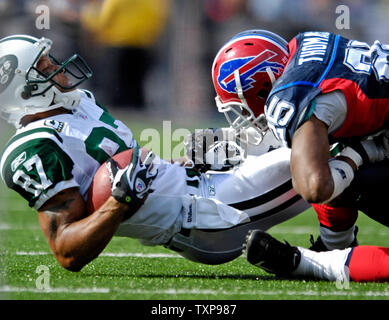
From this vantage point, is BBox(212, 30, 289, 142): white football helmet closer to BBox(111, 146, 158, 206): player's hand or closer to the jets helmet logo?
BBox(111, 146, 158, 206): player's hand

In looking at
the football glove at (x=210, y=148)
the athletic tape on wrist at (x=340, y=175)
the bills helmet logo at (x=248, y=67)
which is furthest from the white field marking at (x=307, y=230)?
the athletic tape on wrist at (x=340, y=175)

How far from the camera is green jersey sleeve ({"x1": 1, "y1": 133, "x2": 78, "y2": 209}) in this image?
279cm

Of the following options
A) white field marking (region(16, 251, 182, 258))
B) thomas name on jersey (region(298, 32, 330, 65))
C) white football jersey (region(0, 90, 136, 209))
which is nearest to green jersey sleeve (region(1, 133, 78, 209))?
white football jersey (region(0, 90, 136, 209))

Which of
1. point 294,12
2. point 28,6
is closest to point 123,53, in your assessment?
point 28,6

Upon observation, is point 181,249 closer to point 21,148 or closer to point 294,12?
point 21,148

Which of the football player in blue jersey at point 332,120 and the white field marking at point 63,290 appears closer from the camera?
the white field marking at point 63,290

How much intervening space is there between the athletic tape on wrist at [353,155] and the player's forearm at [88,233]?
→ 97 centimetres

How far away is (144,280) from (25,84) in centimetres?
102

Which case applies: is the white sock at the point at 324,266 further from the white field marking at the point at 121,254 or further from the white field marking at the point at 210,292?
the white field marking at the point at 121,254

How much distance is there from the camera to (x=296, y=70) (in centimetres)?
299

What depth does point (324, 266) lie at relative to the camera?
2.92 m

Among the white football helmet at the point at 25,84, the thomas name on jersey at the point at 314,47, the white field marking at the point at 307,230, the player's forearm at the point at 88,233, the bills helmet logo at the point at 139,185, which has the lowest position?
the white field marking at the point at 307,230

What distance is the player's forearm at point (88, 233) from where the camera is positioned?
8.98 ft

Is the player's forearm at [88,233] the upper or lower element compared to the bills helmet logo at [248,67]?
lower
